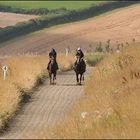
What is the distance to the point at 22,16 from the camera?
7831cm

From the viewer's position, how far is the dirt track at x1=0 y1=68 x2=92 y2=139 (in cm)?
1978

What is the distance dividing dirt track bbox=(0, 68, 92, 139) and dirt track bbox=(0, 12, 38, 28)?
1588 inches

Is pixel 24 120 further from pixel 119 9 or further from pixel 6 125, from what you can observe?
pixel 119 9

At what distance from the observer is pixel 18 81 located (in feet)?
101

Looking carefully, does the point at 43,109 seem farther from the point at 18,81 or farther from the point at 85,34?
the point at 85,34

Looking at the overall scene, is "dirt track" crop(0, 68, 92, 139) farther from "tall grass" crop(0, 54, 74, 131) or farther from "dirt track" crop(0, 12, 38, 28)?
"dirt track" crop(0, 12, 38, 28)

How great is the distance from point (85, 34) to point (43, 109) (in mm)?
49828

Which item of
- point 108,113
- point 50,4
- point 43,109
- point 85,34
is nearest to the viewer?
point 108,113

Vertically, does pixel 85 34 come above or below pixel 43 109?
above

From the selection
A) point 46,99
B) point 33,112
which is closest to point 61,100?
point 46,99

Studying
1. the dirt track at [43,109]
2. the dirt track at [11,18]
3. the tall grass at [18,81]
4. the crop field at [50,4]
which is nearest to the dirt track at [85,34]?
the dirt track at [11,18]

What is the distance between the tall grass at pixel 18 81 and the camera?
74.1 feet

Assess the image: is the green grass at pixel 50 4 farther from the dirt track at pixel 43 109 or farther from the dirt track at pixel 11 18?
the dirt track at pixel 43 109

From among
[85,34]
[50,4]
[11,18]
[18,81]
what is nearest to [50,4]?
[50,4]
